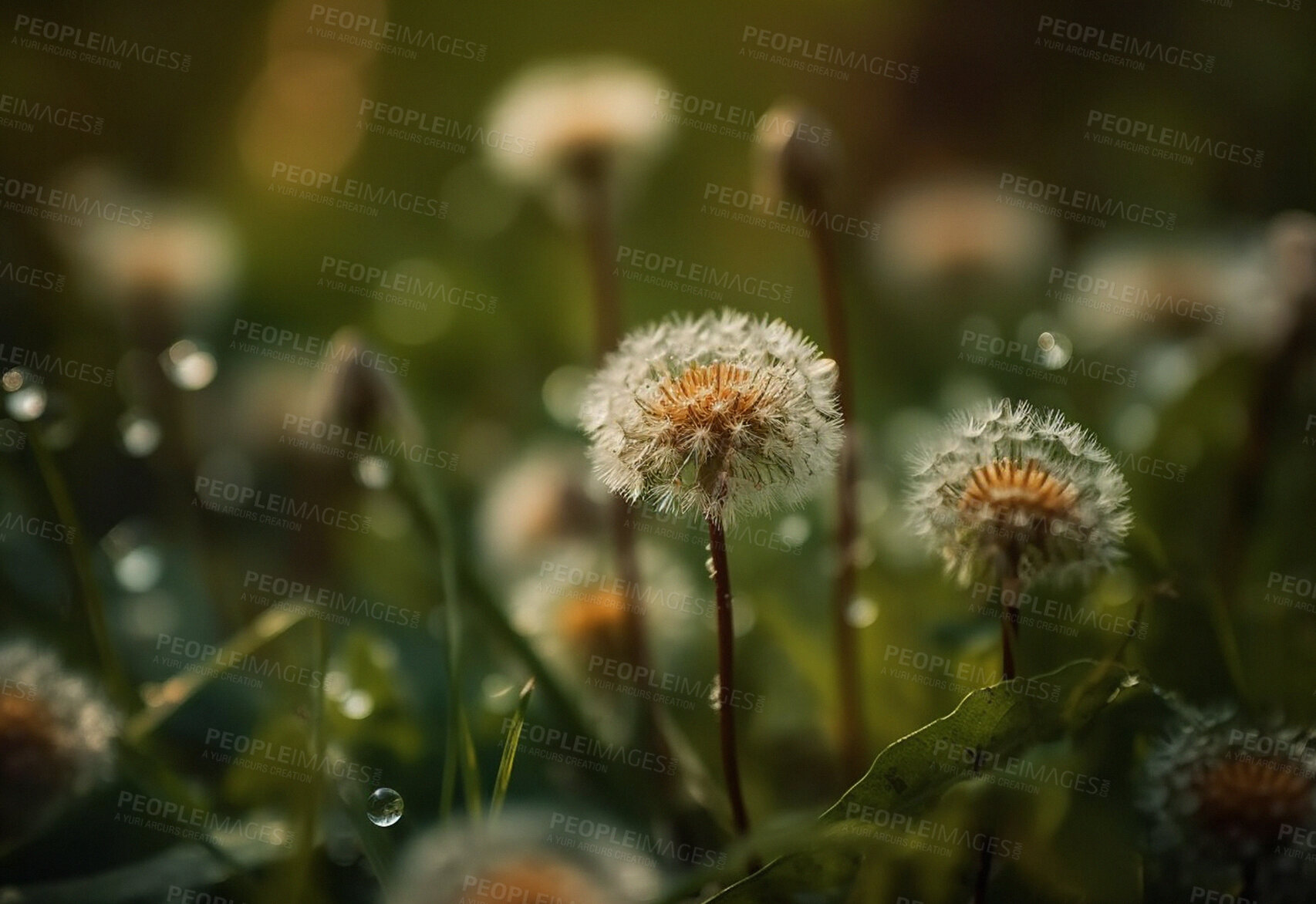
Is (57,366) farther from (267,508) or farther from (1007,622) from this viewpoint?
(1007,622)

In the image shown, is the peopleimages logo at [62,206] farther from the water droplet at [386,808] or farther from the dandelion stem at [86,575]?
the water droplet at [386,808]

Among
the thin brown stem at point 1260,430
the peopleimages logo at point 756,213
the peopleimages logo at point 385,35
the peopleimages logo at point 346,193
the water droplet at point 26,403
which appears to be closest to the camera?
the water droplet at point 26,403

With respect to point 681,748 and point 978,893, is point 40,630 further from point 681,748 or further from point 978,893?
point 978,893

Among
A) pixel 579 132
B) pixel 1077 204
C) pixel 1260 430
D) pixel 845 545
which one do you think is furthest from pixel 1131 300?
pixel 579 132

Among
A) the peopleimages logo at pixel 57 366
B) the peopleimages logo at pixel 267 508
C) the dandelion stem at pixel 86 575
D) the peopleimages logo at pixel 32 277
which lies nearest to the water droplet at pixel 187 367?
the peopleimages logo at pixel 267 508

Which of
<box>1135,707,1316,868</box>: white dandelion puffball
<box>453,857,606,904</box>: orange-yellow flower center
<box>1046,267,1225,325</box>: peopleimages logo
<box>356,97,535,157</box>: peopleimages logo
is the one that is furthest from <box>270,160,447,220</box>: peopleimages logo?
<box>1135,707,1316,868</box>: white dandelion puffball

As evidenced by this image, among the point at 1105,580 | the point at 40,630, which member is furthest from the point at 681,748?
the point at 40,630

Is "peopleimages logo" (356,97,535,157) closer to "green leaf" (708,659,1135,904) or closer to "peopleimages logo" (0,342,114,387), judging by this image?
"peopleimages logo" (0,342,114,387)
